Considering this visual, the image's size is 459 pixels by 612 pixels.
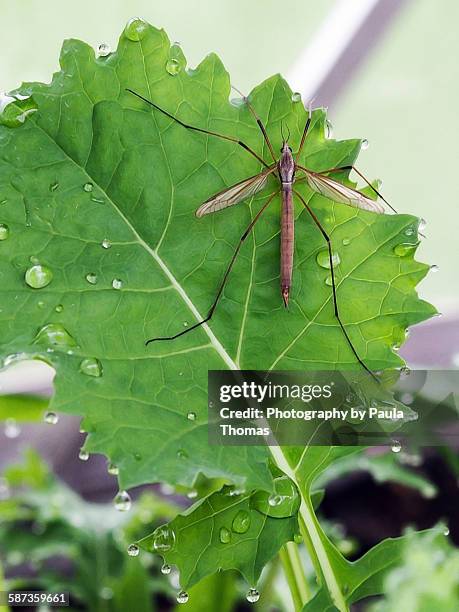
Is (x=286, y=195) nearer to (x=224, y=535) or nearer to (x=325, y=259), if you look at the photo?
(x=325, y=259)

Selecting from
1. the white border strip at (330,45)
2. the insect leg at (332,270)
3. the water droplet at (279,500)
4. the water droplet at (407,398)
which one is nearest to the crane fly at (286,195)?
the insect leg at (332,270)

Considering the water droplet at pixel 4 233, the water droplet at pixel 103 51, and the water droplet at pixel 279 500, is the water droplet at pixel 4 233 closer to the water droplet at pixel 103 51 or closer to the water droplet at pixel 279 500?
the water droplet at pixel 103 51

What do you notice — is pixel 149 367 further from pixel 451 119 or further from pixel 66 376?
pixel 451 119

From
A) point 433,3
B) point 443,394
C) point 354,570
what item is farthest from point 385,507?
point 433,3

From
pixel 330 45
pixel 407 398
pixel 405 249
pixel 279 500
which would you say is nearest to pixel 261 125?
pixel 405 249

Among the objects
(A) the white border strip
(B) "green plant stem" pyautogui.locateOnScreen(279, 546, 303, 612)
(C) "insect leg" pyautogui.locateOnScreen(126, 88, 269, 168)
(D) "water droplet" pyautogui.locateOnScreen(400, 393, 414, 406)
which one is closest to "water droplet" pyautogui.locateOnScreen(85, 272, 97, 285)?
(C) "insect leg" pyautogui.locateOnScreen(126, 88, 269, 168)
